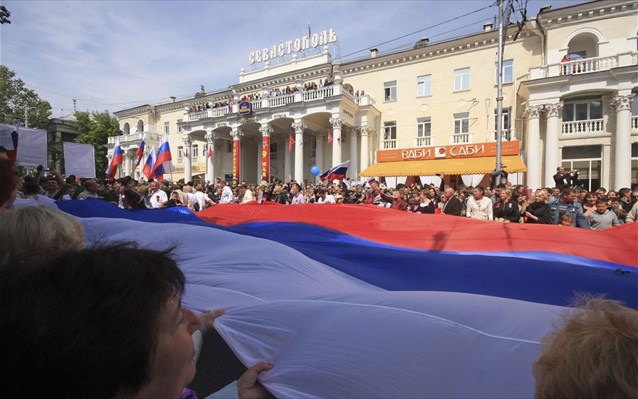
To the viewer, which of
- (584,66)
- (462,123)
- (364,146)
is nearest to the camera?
(584,66)

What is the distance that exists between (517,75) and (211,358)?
2569 centimetres

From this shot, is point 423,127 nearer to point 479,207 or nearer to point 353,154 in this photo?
point 353,154

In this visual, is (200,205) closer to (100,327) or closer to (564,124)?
(100,327)

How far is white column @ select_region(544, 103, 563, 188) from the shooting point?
19688 millimetres

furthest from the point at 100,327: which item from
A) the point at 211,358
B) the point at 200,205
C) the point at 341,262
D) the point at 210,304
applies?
the point at 200,205

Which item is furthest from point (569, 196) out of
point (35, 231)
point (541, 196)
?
point (35, 231)

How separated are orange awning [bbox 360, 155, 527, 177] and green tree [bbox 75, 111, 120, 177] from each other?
40426mm

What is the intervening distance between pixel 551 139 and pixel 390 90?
11.6 metres

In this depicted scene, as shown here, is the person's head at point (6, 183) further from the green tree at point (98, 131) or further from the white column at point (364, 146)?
the green tree at point (98, 131)

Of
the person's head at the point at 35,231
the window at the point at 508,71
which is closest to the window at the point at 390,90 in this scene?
the window at the point at 508,71

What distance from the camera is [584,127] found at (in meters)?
20.2

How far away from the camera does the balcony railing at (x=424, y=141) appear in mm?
25075

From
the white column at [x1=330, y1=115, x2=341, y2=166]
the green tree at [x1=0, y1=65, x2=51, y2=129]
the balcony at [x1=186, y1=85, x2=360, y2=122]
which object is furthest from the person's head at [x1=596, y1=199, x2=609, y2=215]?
the green tree at [x1=0, y1=65, x2=51, y2=129]

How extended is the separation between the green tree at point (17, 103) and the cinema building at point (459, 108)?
2503 cm
